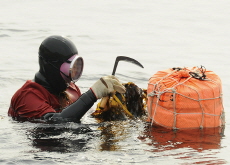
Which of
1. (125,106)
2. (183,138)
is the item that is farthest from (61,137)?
(183,138)

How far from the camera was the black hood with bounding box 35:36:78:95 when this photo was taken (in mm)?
6637

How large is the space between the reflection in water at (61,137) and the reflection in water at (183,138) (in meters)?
0.76

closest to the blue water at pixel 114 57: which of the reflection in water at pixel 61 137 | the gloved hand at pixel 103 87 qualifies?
the reflection in water at pixel 61 137

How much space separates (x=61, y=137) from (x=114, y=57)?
6470 mm

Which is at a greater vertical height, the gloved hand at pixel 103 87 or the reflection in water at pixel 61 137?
the gloved hand at pixel 103 87

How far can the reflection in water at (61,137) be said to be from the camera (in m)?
5.98

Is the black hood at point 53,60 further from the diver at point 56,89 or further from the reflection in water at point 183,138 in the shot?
the reflection in water at point 183,138

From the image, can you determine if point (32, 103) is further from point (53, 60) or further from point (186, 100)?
point (186, 100)

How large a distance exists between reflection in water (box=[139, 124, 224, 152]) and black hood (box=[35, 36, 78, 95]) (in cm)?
131

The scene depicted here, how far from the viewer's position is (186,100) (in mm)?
6418

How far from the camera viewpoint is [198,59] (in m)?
12.5

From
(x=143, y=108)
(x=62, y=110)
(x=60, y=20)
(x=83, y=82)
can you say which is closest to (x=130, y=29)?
(x=60, y=20)

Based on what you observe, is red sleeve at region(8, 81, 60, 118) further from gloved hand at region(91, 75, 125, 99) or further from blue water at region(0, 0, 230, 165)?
gloved hand at region(91, 75, 125, 99)

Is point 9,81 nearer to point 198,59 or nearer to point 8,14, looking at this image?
point 198,59
